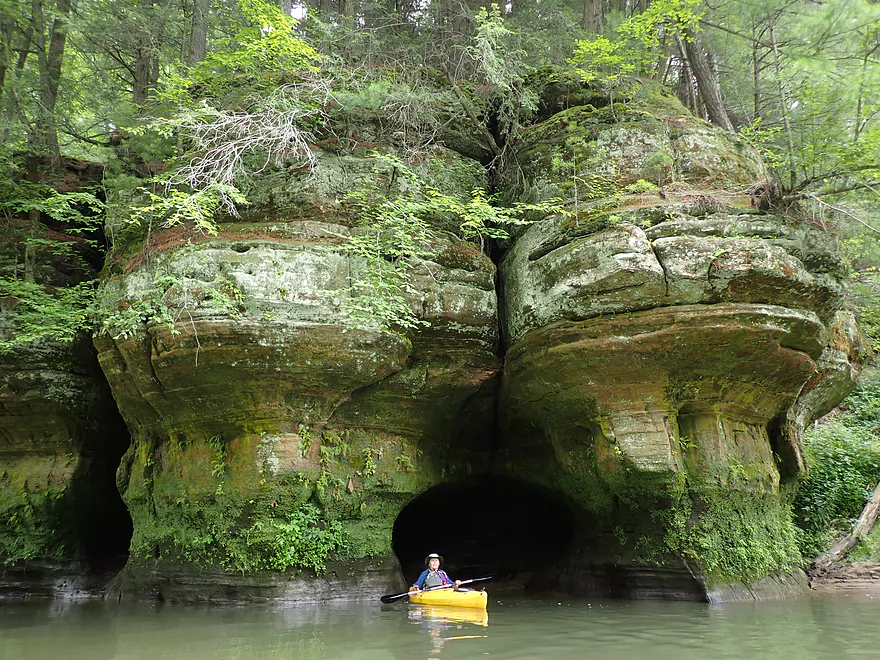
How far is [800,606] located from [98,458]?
12.1 metres

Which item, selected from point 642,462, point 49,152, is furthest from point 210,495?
point 49,152

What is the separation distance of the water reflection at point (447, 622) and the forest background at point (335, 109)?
13.4 feet

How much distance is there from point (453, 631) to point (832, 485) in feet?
30.3

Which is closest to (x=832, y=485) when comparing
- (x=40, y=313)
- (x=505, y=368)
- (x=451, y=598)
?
(x=505, y=368)

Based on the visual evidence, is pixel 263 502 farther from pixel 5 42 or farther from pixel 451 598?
pixel 5 42

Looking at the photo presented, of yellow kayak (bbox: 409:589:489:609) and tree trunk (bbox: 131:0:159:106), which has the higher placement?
tree trunk (bbox: 131:0:159:106)

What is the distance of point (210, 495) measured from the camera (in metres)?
9.39

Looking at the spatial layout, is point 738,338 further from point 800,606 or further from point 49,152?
point 49,152

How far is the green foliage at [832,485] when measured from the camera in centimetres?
1157

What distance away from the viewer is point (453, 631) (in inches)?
272

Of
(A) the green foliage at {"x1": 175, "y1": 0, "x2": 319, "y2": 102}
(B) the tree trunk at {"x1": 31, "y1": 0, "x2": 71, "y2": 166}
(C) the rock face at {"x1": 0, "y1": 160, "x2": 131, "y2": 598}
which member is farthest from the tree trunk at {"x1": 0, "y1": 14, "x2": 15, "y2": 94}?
(A) the green foliage at {"x1": 175, "y1": 0, "x2": 319, "y2": 102}

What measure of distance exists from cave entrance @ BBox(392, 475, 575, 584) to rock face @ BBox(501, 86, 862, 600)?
3267 mm

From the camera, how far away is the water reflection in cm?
649

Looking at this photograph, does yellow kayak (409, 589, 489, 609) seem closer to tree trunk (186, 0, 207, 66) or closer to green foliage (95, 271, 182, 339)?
green foliage (95, 271, 182, 339)
